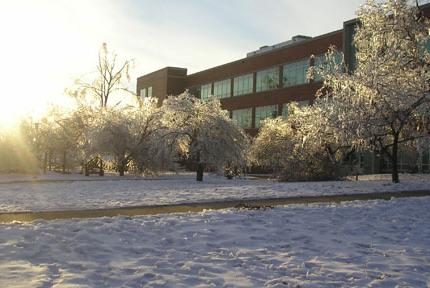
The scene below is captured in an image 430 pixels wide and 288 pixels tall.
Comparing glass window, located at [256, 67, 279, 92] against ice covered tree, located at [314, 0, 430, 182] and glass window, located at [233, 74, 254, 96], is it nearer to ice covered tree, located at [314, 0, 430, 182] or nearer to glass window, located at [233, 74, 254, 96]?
glass window, located at [233, 74, 254, 96]

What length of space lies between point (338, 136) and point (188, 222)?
13.7 m

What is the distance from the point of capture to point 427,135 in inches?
958

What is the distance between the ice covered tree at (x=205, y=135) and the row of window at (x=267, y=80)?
21.7m

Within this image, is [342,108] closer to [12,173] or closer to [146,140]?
[146,140]

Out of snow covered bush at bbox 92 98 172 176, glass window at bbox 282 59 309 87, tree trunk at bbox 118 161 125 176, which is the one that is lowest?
tree trunk at bbox 118 161 125 176

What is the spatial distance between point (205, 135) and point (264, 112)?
34812 mm

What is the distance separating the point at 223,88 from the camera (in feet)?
242

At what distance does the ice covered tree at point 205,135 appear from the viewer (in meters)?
30.1

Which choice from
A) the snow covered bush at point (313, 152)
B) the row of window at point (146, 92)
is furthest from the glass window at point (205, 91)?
the snow covered bush at point (313, 152)

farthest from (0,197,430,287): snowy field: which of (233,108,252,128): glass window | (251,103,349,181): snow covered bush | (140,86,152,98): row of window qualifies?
(140,86,152,98): row of window

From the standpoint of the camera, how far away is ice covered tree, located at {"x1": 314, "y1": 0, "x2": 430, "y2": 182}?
2097 centimetres

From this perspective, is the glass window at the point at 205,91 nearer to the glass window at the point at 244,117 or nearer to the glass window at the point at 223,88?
the glass window at the point at 223,88

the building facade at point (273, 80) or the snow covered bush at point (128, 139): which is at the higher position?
the building facade at point (273, 80)

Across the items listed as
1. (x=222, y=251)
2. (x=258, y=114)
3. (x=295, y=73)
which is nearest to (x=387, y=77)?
(x=222, y=251)
